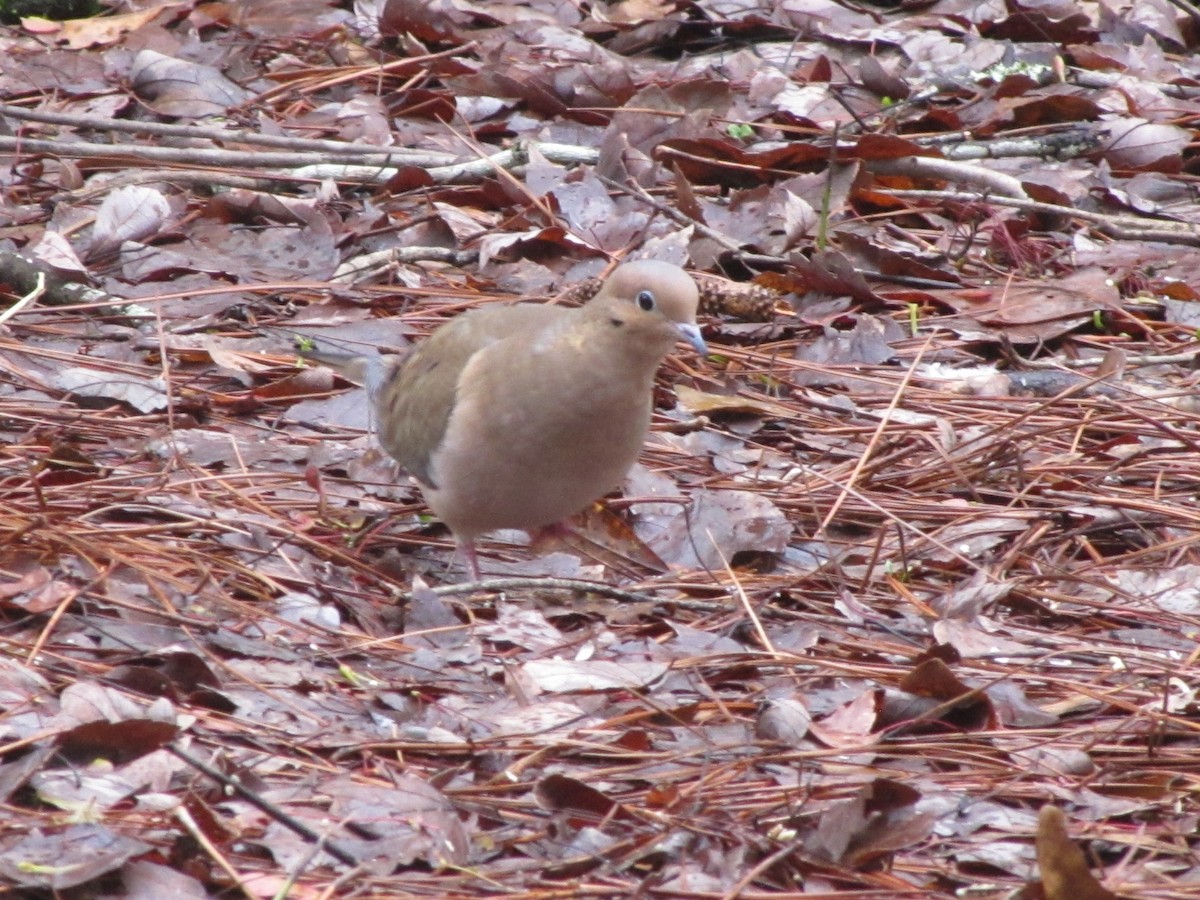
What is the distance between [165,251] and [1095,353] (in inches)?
128

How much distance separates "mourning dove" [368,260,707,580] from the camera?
12.9 ft

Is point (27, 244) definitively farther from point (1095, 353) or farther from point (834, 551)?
point (1095, 353)

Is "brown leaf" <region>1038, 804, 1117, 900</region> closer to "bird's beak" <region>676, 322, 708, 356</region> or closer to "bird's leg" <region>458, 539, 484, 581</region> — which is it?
"bird's beak" <region>676, 322, 708, 356</region>

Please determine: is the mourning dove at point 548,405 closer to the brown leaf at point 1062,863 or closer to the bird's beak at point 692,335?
the bird's beak at point 692,335

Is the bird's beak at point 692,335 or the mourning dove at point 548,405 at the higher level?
the bird's beak at point 692,335

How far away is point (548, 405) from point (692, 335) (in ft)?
1.40

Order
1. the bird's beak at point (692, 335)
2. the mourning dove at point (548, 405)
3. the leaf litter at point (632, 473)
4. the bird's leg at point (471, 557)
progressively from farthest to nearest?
the bird's leg at point (471, 557), the mourning dove at point (548, 405), the bird's beak at point (692, 335), the leaf litter at point (632, 473)

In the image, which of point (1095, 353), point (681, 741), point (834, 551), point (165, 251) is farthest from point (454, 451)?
point (1095, 353)

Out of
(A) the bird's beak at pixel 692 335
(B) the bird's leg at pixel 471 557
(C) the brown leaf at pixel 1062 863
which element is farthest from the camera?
(B) the bird's leg at pixel 471 557

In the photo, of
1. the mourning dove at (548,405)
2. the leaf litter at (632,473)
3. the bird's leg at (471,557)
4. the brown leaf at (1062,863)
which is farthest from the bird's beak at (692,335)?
the brown leaf at (1062,863)

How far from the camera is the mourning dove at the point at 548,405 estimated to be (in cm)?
394

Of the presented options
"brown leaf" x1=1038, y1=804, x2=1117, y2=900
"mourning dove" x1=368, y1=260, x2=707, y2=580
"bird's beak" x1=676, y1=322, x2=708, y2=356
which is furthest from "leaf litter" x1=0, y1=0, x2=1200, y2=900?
"bird's beak" x1=676, y1=322, x2=708, y2=356

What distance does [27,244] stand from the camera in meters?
5.47

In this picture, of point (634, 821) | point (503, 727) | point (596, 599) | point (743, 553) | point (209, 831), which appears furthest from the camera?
point (743, 553)
